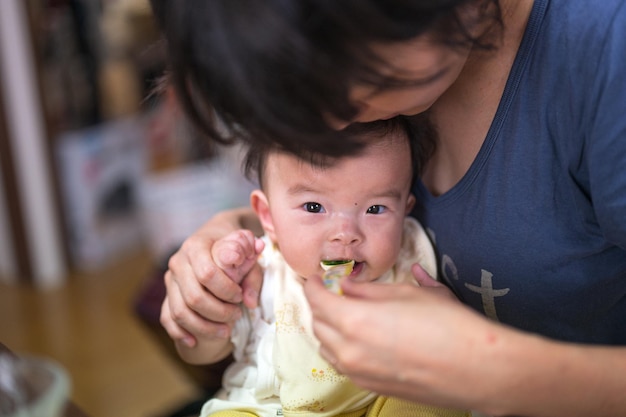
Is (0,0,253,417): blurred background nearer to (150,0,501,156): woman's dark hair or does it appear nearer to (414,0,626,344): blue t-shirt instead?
(414,0,626,344): blue t-shirt

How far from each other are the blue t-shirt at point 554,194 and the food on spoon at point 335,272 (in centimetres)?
15

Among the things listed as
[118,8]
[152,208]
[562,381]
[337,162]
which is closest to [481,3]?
[337,162]

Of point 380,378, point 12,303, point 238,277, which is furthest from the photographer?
point 12,303

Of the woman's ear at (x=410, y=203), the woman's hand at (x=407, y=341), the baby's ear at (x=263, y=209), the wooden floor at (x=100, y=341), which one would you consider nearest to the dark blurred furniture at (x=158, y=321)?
the wooden floor at (x=100, y=341)

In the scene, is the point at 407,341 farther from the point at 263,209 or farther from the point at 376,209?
the point at 263,209

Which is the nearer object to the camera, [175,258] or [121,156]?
[175,258]

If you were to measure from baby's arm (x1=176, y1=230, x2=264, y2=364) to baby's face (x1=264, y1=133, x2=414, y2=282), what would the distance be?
1.8 inches

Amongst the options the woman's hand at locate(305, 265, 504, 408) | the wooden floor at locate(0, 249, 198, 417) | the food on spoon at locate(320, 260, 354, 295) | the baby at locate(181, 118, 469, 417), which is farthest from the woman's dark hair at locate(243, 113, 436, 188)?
the wooden floor at locate(0, 249, 198, 417)

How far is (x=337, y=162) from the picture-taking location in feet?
3.06

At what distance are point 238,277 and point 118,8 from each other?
75.0 inches

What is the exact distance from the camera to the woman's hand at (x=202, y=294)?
3.29ft

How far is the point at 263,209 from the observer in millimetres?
1107

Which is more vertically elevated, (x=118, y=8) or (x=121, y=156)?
(x=118, y=8)

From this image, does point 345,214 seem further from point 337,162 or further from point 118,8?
point 118,8
